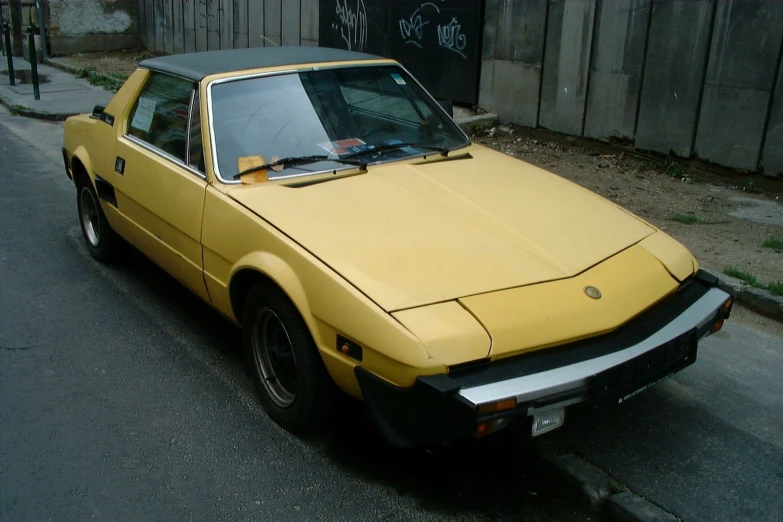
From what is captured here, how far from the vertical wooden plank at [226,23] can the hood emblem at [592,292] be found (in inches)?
580

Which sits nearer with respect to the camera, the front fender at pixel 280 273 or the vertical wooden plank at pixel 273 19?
the front fender at pixel 280 273

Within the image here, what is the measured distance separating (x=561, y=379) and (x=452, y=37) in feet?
28.8

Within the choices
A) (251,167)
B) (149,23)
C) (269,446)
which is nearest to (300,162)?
(251,167)

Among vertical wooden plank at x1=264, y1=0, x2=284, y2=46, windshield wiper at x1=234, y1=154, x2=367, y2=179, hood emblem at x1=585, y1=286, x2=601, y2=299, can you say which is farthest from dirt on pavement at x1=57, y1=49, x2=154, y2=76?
hood emblem at x1=585, y1=286, x2=601, y2=299

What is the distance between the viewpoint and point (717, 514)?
10.2 ft

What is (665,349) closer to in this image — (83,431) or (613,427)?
(613,427)

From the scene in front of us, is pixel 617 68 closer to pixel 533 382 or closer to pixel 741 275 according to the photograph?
pixel 741 275

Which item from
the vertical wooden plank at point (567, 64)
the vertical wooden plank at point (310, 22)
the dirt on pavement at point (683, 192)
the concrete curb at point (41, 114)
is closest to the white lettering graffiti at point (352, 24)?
the vertical wooden plank at point (310, 22)

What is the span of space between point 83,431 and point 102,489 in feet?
1.72

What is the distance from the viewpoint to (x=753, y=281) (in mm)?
5133

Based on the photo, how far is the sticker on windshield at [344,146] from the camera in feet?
14.0

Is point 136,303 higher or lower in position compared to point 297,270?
lower

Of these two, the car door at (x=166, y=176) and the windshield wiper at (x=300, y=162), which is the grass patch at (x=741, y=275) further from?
the car door at (x=166, y=176)

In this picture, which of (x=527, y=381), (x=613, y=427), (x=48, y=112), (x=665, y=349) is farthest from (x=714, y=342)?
Answer: (x=48, y=112)
